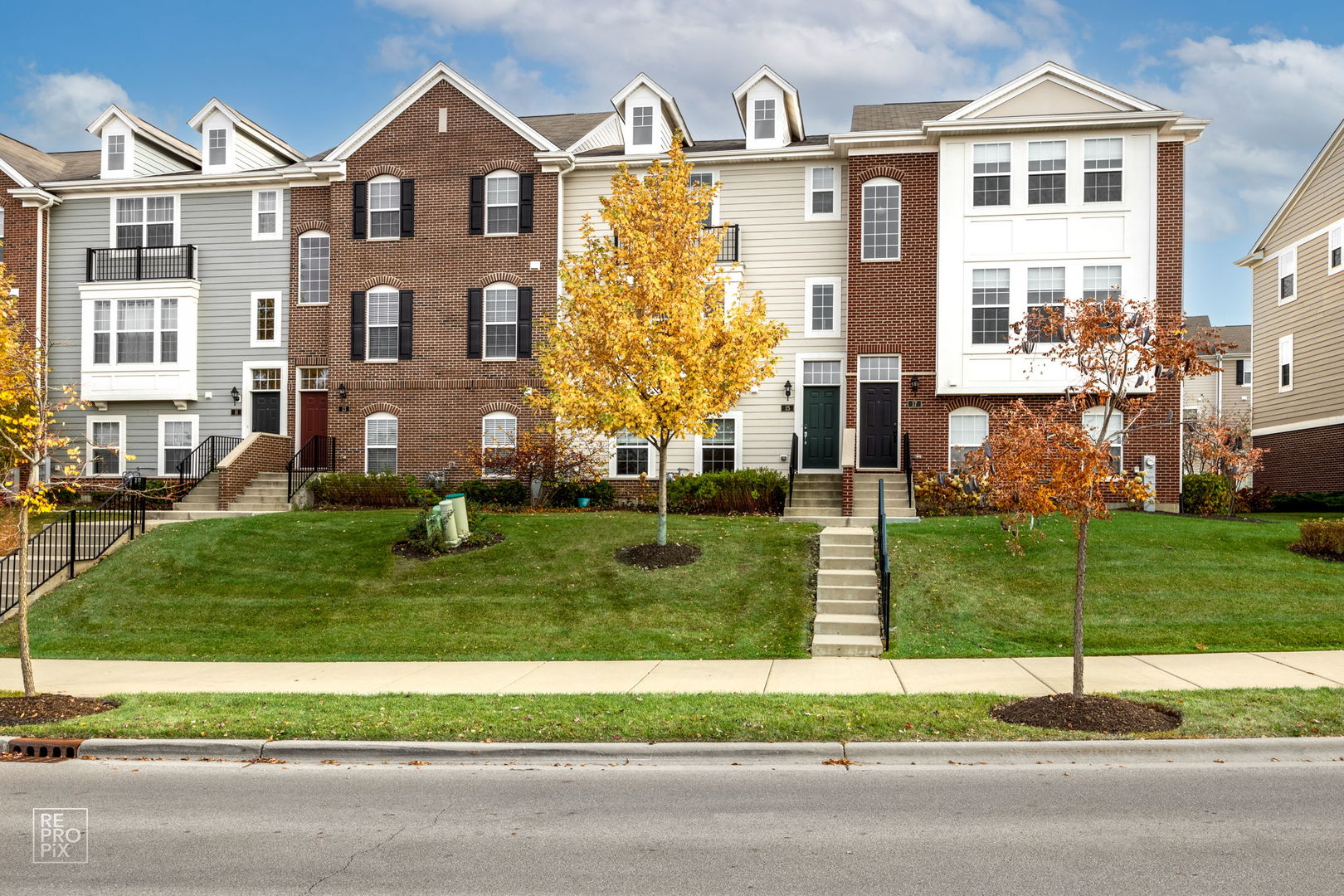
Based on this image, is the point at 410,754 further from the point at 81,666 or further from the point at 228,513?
the point at 228,513

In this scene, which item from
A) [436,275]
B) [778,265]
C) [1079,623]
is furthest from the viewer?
[436,275]

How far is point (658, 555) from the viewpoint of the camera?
685 inches

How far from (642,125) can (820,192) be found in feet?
16.7

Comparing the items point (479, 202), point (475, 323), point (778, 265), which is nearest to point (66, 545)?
point (475, 323)

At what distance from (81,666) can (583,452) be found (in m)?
13.6

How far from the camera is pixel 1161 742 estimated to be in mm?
8594

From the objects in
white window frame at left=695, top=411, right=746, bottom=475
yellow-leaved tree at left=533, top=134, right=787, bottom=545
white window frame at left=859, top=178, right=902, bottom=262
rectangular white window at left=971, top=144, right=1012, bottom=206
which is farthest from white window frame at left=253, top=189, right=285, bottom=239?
rectangular white window at left=971, top=144, right=1012, bottom=206

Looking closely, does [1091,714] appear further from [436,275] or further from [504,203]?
[436,275]

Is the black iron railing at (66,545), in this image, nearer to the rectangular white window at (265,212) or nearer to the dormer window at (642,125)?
the rectangular white window at (265,212)

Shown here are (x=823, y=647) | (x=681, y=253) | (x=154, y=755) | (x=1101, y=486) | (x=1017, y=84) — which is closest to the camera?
(x=154, y=755)

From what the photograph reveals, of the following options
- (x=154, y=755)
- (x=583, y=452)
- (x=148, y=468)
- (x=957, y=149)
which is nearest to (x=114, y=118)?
(x=148, y=468)

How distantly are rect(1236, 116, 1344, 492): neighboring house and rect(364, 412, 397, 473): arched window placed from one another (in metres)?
26.4

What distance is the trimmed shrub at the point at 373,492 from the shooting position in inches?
993

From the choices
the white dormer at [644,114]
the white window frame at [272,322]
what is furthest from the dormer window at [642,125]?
the white window frame at [272,322]
